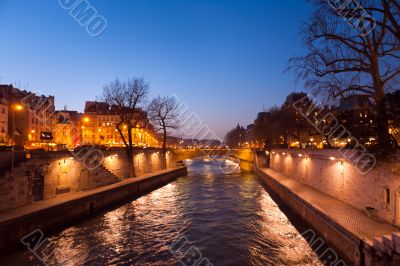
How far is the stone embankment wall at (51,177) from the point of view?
21098 millimetres

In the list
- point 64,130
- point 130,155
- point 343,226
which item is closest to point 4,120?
point 64,130

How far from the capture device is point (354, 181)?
21484 mm

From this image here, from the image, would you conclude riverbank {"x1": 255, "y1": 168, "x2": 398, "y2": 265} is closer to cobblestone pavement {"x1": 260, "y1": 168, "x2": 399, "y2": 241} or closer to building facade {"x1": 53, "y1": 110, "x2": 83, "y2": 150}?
cobblestone pavement {"x1": 260, "y1": 168, "x2": 399, "y2": 241}

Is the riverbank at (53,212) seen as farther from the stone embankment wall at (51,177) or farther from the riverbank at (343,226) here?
the riverbank at (343,226)

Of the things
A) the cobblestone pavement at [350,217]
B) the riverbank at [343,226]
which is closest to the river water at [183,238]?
the riverbank at [343,226]

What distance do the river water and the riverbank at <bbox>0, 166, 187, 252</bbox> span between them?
0.87m

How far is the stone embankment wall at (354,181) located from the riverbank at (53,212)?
20.0m

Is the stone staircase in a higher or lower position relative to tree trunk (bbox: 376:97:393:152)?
lower

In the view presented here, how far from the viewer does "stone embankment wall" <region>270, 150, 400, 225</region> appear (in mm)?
16641

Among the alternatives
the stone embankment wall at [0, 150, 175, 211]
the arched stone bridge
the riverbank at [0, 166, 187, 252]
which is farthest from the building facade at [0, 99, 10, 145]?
the riverbank at [0, 166, 187, 252]

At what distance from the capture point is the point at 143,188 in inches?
1622

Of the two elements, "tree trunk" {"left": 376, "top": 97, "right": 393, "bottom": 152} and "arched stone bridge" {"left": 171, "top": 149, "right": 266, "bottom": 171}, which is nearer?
"tree trunk" {"left": 376, "top": 97, "right": 393, "bottom": 152}

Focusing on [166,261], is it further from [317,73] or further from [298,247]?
[317,73]

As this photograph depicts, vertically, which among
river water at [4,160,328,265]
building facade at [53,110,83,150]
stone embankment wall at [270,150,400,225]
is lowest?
river water at [4,160,328,265]
